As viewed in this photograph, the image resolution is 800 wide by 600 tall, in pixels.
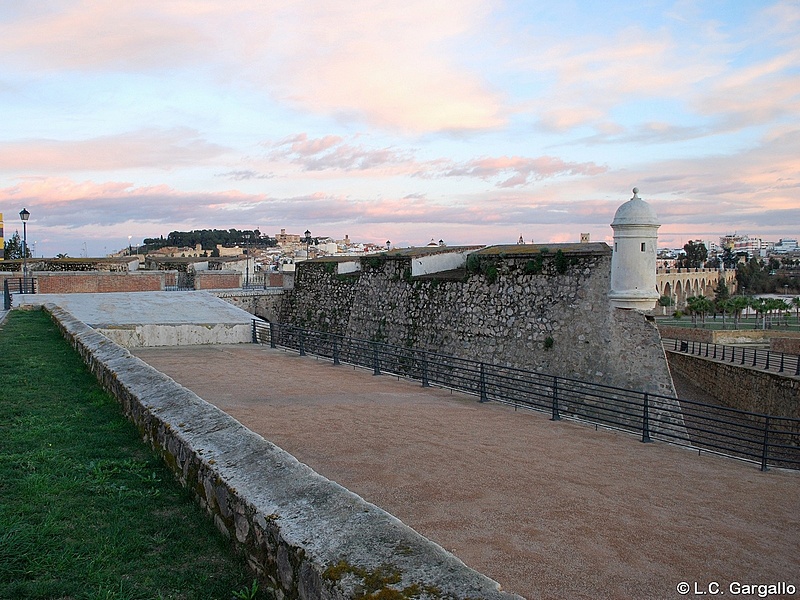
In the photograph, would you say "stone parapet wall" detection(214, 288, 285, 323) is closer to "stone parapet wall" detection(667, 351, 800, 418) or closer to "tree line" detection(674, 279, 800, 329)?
"stone parapet wall" detection(667, 351, 800, 418)

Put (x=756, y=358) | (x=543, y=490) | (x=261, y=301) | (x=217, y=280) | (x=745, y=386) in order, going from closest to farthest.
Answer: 1. (x=543, y=490)
2. (x=745, y=386)
3. (x=756, y=358)
4. (x=261, y=301)
5. (x=217, y=280)

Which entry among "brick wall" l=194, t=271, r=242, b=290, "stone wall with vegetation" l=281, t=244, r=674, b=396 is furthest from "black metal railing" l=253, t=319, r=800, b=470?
"brick wall" l=194, t=271, r=242, b=290

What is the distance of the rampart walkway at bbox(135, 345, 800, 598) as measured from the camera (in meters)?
4.75

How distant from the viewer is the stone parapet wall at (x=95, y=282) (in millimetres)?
29770

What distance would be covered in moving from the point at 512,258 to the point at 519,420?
30.4 feet

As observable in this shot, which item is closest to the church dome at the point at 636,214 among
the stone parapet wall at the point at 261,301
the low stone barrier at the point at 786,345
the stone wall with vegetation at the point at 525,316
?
the stone wall with vegetation at the point at 525,316

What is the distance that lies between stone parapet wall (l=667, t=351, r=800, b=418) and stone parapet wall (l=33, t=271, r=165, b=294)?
24713 mm

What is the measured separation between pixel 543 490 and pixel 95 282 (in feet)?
94.9

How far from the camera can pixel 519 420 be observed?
10.4 metres

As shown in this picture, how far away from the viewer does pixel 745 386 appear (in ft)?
72.5

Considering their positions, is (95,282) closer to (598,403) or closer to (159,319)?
(159,319)

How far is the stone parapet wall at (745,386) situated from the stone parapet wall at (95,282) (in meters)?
24.7

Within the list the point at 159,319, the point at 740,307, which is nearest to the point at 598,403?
the point at 159,319

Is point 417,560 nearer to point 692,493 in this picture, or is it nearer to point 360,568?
point 360,568
